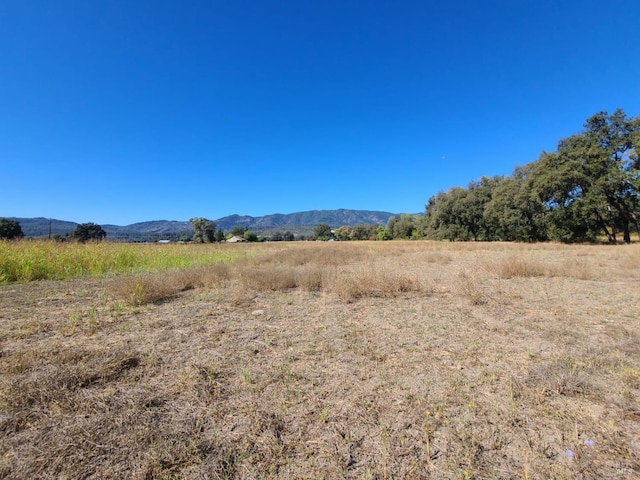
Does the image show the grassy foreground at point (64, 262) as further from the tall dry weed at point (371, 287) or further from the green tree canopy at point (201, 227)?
the green tree canopy at point (201, 227)

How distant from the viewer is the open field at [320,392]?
61.6 inches

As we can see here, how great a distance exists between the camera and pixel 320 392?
2.28 metres

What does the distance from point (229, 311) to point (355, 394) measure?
A: 3102mm

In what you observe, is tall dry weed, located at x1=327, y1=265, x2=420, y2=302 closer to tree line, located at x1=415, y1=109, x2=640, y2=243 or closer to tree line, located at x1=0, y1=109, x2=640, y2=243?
tree line, located at x1=0, y1=109, x2=640, y2=243

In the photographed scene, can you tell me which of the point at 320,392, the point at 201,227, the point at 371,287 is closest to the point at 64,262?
the point at 371,287

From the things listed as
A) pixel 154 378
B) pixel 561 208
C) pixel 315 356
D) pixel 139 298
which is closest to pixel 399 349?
pixel 315 356

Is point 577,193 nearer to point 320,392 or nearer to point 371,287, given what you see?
point 371,287

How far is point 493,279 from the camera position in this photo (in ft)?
25.0

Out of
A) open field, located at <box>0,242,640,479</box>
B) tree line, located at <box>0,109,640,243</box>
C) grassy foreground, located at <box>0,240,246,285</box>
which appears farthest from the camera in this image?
tree line, located at <box>0,109,640,243</box>

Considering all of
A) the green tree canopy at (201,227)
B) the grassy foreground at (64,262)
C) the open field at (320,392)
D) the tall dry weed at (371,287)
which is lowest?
the open field at (320,392)

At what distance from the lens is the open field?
5.13 ft

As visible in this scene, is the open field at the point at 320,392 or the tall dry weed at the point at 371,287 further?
the tall dry weed at the point at 371,287

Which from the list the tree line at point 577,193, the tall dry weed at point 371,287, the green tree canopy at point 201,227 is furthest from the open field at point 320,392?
the green tree canopy at point 201,227

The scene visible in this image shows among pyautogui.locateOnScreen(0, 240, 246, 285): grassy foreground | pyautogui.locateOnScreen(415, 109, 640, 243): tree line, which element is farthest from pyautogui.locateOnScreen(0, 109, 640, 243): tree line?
pyautogui.locateOnScreen(0, 240, 246, 285): grassy foreground
